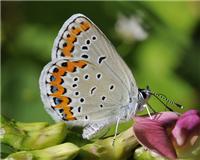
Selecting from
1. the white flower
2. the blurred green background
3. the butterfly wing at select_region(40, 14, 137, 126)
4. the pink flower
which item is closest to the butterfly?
the butterfly wing at select_region(40, 14, 137, 126)

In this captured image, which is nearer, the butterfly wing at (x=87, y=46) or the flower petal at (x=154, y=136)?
the flower petal at (x=154, y=136)

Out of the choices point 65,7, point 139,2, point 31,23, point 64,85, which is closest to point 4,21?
point 31,23

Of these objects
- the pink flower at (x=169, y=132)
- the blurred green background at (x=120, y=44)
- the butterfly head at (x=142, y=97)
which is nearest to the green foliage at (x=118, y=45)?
the blurred green background at (x=120, y=44)

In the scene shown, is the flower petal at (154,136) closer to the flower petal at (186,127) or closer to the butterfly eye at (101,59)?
the flower petal at (186,127)

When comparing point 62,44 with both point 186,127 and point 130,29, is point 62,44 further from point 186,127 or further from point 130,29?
point 130,29

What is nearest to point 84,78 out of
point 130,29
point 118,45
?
point 118,45

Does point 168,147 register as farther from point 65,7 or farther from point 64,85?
point 65,7
